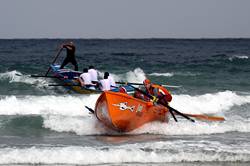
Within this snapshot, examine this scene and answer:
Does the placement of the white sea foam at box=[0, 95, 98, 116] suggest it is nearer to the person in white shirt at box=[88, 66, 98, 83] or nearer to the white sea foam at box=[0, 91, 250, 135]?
the white sea foam at box=[0, 91, 250, 135]

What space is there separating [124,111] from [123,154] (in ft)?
7.47

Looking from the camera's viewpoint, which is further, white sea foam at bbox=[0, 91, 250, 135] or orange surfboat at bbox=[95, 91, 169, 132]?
white sea foam at bbox=[0, 91, 250, 135]

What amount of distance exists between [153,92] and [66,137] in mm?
2738

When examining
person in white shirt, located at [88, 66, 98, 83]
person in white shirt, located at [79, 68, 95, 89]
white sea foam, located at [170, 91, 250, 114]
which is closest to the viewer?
person in white shirt, located at [79, 68, 95, 89]

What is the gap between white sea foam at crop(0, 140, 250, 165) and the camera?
36.0 ft

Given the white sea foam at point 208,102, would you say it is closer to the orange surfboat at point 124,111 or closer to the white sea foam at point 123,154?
the orange surfboat at point 124,111

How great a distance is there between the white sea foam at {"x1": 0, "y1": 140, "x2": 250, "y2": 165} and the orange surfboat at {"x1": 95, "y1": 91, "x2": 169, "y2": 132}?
1.44m

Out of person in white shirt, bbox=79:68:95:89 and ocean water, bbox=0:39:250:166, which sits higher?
person in white shirt, bbox=79:68:95:89

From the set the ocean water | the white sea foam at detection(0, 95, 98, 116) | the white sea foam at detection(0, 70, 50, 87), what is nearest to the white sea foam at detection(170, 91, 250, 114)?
the ocean water

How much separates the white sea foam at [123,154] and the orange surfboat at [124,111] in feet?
4.73

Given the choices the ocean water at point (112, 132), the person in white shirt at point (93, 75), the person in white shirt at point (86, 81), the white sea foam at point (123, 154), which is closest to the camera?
the white sea foam at point (123, 154)

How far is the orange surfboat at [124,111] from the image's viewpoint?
1334 centimetres

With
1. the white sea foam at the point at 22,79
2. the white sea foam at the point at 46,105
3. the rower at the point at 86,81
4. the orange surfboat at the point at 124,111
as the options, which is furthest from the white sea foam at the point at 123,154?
the white sea foam at the point at 22,79

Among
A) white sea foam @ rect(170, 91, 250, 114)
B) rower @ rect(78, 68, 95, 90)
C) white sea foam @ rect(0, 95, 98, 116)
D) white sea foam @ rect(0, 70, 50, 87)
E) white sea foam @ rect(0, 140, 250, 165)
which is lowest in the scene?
white sea foam @ rect(0, 70, 50, 87)
